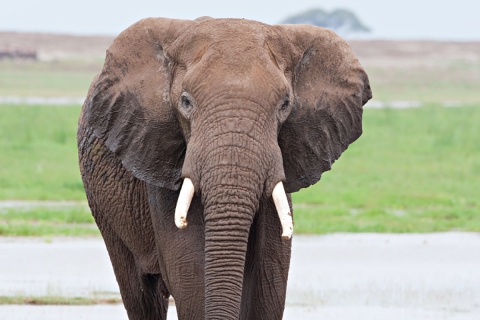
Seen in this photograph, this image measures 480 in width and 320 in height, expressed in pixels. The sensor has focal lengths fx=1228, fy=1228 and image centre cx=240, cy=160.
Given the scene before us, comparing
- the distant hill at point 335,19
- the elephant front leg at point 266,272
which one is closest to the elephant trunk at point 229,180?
the elephant front leg at point 266,272

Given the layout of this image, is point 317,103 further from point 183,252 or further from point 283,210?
point 183,252

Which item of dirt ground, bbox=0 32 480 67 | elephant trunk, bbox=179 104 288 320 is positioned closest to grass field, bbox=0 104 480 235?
elephant trunk, bbox=179 104 288 320

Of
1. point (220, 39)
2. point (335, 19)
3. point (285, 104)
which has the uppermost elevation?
point (220, 39)

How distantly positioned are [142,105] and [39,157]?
12.3m

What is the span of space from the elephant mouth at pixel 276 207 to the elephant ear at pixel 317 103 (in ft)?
1.77

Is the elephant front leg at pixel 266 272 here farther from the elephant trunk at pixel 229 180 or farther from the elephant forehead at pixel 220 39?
the elephant forehead at pixel 220 39

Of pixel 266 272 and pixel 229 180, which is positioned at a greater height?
pixel 229 180

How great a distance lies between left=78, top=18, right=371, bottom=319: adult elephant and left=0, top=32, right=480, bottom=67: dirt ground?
53.6 m

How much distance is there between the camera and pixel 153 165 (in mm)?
5754

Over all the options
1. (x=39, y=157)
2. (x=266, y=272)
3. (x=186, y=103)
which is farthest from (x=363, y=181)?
(x=186, y=103)

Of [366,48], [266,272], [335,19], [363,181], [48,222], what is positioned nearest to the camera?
[266,272]

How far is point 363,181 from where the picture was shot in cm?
1592

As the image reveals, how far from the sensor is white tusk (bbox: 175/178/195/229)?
5.09m

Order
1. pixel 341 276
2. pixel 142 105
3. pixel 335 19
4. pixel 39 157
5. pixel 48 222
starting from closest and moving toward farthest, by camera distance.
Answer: pixel 142 105 → pixel 341 276 → pixel 48 222 → pixel 39 157 → pixel 335 19
